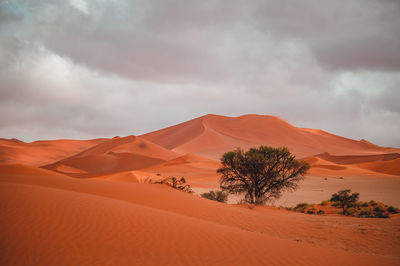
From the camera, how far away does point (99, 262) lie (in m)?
4.32

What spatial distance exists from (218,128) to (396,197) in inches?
3861

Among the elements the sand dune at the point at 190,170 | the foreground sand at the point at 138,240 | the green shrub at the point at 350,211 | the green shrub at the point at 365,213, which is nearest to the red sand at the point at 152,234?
the foreground sand at the point at 138,240

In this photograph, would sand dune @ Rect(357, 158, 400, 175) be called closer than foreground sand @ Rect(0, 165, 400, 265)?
No

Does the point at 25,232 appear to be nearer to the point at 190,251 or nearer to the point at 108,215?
the point at 108,215

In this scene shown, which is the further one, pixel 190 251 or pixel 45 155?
pixel 45 155

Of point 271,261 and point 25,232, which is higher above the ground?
point 25,232

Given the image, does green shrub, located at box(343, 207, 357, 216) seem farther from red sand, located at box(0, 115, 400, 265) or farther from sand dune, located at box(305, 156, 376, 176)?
sand dune, located at box(305, 156, 376, 176)

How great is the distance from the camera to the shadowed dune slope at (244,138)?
10081 centimetres

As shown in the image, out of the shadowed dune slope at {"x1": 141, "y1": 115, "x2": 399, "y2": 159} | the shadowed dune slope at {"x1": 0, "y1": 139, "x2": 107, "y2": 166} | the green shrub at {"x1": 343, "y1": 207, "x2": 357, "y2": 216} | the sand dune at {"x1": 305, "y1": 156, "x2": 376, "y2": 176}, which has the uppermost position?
the shadowed dune slope at {"x1": 141, "y1": 115, "x2": 399, "y2": 159}

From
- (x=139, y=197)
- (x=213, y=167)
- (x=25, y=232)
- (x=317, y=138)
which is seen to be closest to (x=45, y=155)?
(x=213, y=167)

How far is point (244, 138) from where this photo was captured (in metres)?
109

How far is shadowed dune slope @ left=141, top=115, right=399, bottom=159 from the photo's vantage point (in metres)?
101

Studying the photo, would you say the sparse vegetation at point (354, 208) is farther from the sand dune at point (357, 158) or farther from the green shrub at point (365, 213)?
the sand dune at point (357, 158)

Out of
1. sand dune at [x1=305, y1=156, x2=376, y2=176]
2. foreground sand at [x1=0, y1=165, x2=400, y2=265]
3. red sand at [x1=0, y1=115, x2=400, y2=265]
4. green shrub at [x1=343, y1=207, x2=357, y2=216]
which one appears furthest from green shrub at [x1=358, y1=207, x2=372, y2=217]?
sand dune at [x1=305, y1=156, x2=376, y2=176]
